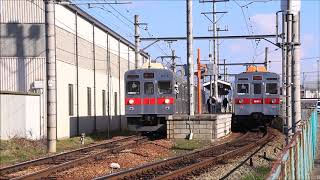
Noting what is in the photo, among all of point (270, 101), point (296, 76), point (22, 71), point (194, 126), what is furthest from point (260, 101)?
point (296, 76)

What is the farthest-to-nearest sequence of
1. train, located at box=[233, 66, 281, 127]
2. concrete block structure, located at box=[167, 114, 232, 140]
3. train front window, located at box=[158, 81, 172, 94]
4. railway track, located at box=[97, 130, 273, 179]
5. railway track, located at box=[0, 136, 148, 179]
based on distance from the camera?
1. train, located at box=[233, 66, 281, 127]
2. train front window, located at box=[158, 81, 172, 94]
3. concrete block structure, located at box=[167, 114, 232, 140]
4. railway track, located at box=[0, 136, 148, 179]
5. railway track, located at box=[97, 130, 273, 179]

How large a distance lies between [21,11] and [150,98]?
289 inches

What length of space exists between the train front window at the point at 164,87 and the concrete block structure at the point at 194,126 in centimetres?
177

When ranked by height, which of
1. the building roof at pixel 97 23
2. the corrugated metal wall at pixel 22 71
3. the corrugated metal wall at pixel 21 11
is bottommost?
the corrugated metal wall at pixel 22 71

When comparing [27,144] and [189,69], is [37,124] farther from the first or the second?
[189,69]

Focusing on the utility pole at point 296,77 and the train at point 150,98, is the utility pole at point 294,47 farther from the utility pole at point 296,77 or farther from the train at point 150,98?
the train at point 150,98

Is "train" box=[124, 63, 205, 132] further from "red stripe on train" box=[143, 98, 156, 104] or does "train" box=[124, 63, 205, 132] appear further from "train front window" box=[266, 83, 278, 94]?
"train front window" box=[266, 83, 278, 94]

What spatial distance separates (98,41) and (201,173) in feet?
79.0

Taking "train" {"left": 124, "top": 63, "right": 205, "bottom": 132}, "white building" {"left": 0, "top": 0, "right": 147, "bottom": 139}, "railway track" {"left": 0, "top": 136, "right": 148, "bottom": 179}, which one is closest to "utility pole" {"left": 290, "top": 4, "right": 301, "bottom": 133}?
"railway track" {"left": 0, "top": 136, "right": 148, "bottom": 179}

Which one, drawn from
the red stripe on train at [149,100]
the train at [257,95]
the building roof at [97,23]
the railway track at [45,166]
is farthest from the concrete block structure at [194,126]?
the building roof at [97,23]

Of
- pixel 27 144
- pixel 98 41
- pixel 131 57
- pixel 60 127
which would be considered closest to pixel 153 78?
pixel 60 127

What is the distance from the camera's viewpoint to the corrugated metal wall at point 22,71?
2694cm

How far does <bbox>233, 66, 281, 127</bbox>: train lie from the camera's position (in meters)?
31.6

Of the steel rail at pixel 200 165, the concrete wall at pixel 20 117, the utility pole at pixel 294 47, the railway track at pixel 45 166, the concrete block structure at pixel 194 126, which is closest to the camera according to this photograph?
the steel rail at pixel 200 165
